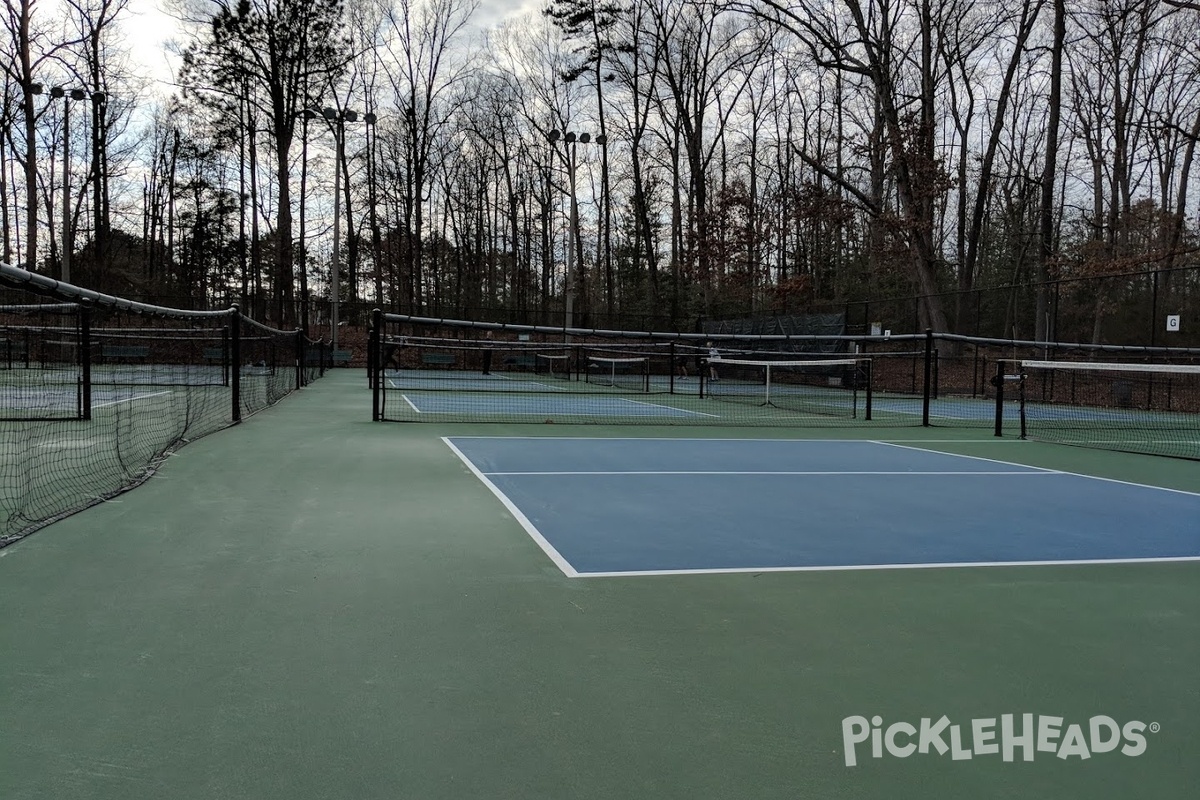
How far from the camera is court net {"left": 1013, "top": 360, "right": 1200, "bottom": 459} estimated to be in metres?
11.1

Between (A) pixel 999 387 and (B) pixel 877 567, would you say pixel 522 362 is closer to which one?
(A) pixel 999 387

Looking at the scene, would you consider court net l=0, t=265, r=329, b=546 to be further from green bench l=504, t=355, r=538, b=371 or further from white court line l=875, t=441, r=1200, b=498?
green bench l=504, t=355, r=538, b=371

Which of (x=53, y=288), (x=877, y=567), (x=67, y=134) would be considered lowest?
(x=877, y=567)

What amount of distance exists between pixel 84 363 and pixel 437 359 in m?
21.8

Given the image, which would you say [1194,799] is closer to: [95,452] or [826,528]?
[826,528]

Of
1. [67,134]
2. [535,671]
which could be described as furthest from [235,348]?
[67,134]

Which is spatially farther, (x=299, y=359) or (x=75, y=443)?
(x=299, y=359)

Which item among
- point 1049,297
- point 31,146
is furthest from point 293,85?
point 1049,297

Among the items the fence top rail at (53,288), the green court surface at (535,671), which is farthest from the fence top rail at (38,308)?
the green court surface at (535,671)

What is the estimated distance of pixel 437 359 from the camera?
31.4 m

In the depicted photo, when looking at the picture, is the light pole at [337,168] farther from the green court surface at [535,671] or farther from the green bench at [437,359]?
the green court surface at [535,671]

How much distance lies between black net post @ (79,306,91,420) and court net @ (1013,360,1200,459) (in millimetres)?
11374

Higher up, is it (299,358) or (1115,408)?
(299,358)

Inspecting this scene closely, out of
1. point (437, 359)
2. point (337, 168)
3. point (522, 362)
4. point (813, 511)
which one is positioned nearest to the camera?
point (813, 511)
